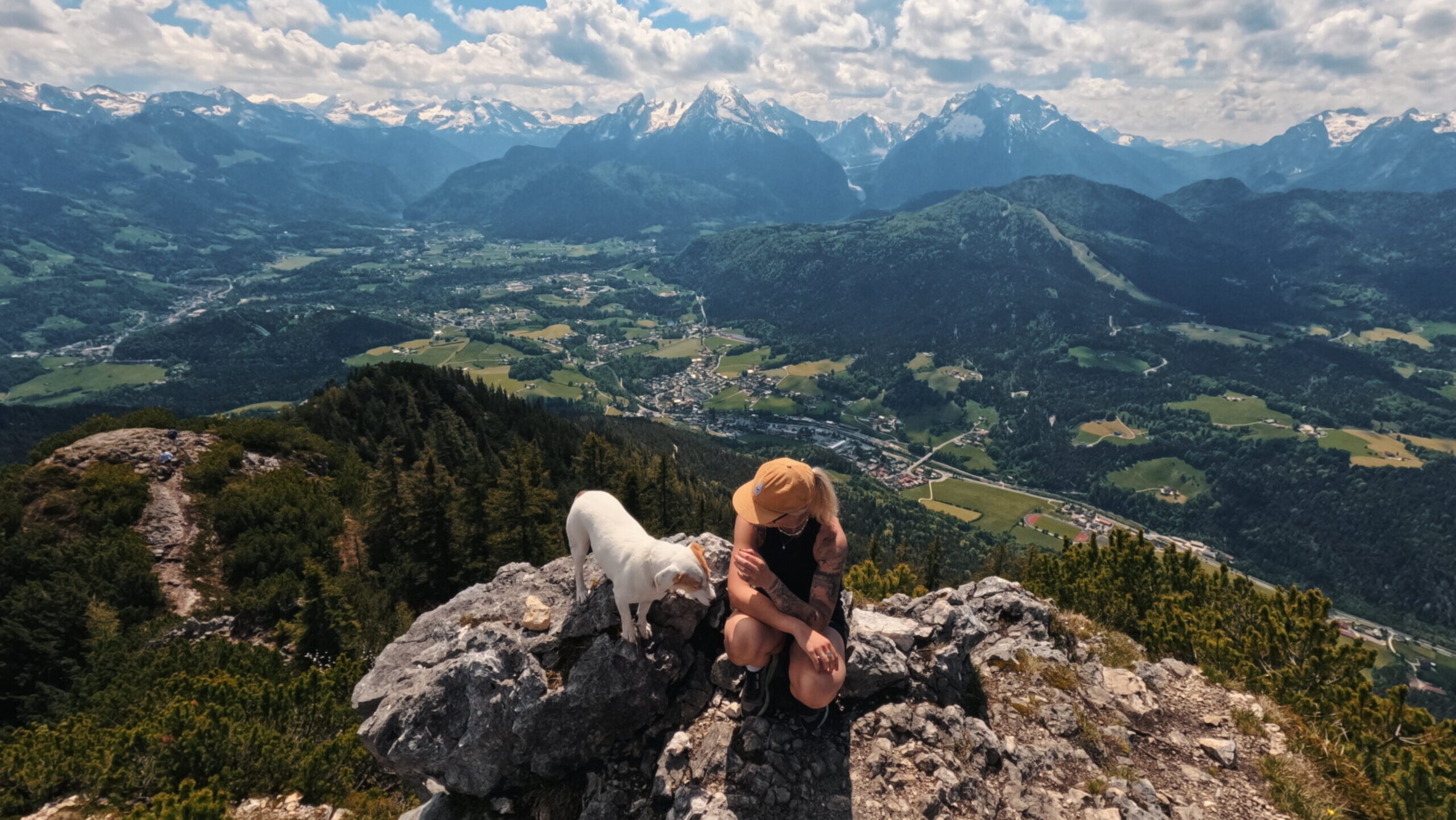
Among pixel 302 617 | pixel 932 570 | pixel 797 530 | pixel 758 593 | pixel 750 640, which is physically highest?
pixel 797 530

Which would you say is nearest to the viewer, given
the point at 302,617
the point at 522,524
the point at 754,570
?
the point at 754,570

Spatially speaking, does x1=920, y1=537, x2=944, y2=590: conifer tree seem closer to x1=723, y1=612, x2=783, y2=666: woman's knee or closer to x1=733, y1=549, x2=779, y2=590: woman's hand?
x1=723, y1=612, x2=783, y2=666: woman's knee

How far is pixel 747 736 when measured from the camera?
9273 mm

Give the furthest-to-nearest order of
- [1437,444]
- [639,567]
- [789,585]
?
[1437,444] < [639,567] < [789,585]

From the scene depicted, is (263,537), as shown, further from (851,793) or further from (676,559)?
(851,793)

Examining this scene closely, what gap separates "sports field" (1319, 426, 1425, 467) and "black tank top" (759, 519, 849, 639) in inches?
10095

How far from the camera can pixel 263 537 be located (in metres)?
28.7

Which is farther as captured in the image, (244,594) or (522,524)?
(522,524)

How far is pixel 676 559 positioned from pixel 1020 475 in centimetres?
20363

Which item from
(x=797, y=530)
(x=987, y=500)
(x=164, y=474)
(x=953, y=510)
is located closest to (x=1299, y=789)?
(x=797, y=530)

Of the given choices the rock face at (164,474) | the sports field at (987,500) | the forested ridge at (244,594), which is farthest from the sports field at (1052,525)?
the rock face at (164,474)

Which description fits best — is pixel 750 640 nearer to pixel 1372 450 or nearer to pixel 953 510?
pixel 953 510

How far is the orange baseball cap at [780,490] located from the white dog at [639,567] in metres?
1.69

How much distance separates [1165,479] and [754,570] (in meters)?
227
